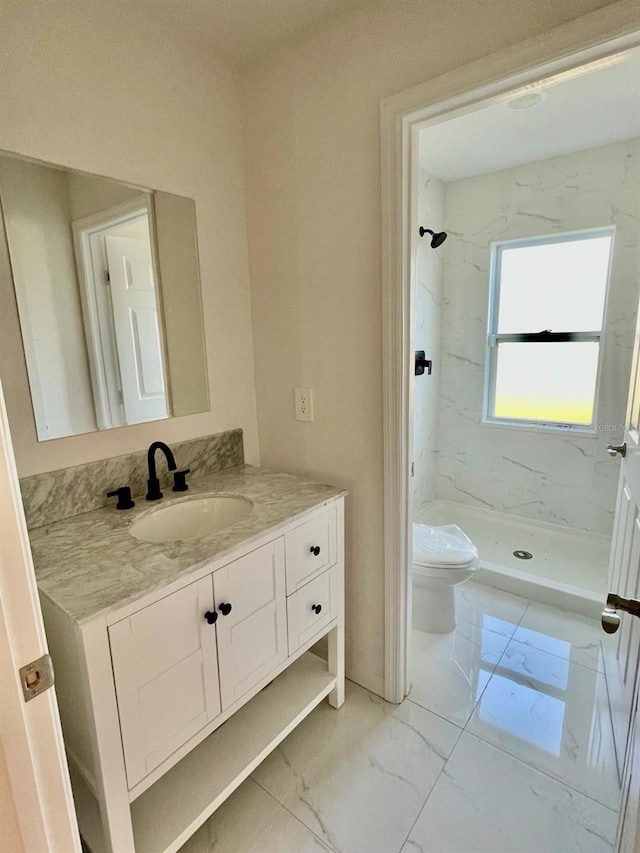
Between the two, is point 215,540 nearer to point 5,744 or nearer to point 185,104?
point 5,744

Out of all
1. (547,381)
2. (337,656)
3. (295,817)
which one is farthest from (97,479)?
(547,381)

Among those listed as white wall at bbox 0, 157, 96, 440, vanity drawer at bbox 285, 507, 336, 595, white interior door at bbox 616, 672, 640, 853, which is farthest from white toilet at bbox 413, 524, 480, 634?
Answer: white wall at bbox 0, 157, 96, 440

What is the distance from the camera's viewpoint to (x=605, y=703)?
163 cm

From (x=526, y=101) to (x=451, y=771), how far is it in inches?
100.0

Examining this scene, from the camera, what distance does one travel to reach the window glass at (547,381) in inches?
107

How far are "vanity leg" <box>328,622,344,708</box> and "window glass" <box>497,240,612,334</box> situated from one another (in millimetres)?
2256

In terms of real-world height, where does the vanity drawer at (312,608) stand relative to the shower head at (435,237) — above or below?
below

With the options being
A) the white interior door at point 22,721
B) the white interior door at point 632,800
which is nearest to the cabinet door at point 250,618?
the white interior door at point 22,721

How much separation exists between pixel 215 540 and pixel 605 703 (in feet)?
5.24

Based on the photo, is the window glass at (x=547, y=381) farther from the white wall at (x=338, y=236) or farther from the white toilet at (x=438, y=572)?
the white wall at (x=338, y=236)

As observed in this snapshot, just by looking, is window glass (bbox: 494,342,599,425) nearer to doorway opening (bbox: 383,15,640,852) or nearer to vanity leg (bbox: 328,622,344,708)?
doorway opening (bbox: 383,15,640,852)

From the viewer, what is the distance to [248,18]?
4.44 ft

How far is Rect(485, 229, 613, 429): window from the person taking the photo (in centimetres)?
261

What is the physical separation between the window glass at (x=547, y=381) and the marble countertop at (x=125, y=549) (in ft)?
6.50
